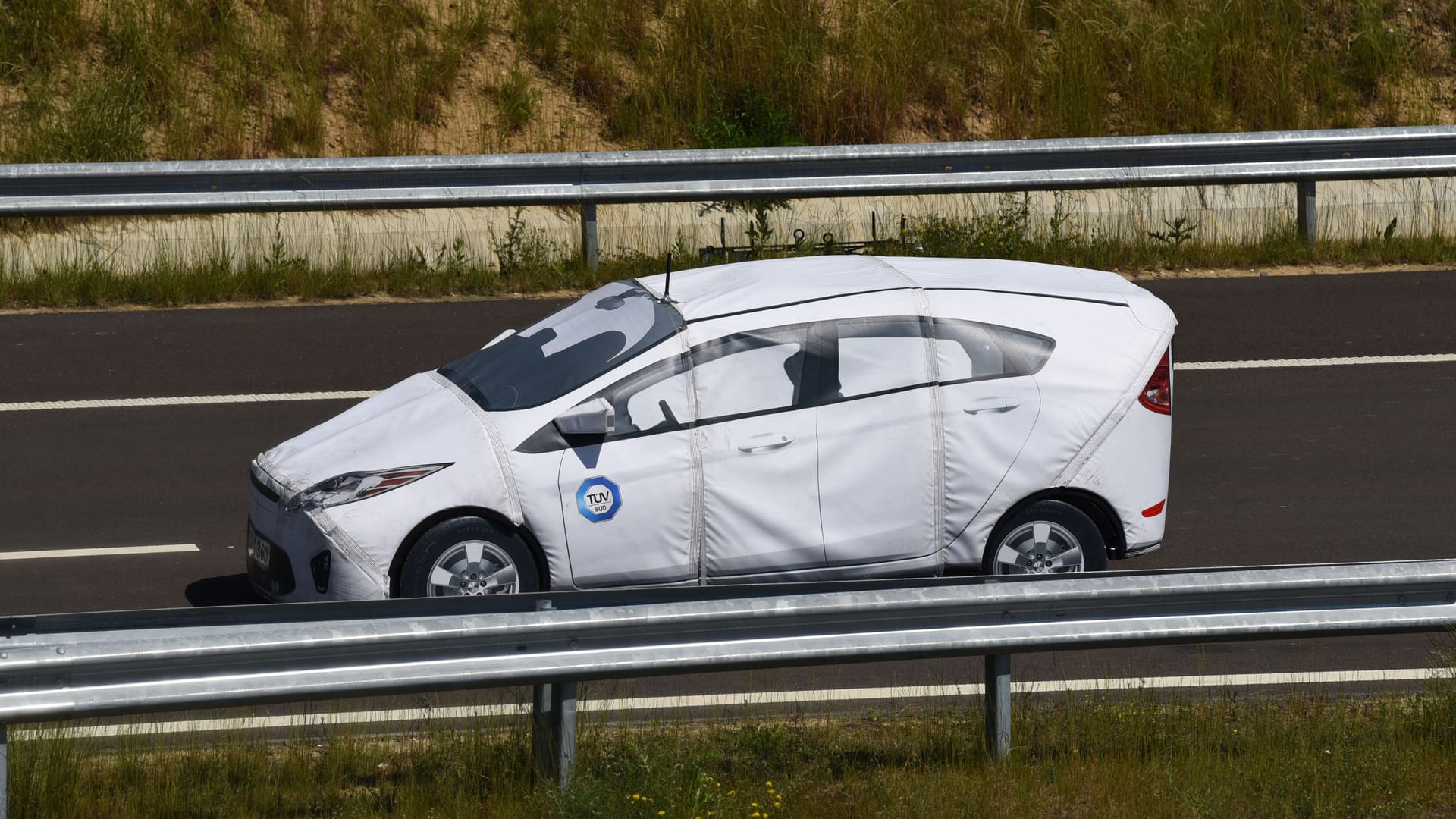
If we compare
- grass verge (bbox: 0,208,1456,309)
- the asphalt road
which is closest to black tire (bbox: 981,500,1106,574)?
the asphalt road

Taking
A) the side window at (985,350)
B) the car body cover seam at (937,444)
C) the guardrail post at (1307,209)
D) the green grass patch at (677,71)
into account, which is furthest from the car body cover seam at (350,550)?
the green grass patch at (677,71)

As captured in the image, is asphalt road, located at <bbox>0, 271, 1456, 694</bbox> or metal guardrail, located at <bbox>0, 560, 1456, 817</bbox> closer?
metal guardrail, located at <bbox>0, 560, 1456, 817</bbox>

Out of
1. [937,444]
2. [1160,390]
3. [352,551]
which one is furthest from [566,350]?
[1160,390]

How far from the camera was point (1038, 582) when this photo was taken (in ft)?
19.0

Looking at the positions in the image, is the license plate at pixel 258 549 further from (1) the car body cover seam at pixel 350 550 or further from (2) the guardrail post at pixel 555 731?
(2) the guardrail post at pixel 555 731

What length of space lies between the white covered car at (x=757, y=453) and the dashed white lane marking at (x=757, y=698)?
0.53m

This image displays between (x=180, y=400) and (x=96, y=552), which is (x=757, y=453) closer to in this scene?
(x=96, y=552)

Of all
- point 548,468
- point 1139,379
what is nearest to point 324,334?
point 548,468

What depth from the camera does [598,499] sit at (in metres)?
7.24

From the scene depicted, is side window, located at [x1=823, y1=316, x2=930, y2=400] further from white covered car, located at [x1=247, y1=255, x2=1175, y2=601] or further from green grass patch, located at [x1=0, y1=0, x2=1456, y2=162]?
green grass patch, located at [x1=0, y1=0, x2=1456, y2=162]

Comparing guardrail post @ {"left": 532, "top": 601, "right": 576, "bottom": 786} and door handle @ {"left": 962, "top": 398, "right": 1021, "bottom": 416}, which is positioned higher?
door handle @ {"left": 962, "top": 398, "right": 1021, "bottom": 416}

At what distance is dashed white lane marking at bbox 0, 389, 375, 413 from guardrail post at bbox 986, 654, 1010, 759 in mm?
5871

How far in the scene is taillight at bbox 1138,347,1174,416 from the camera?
25.3ft

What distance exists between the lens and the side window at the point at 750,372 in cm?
743
